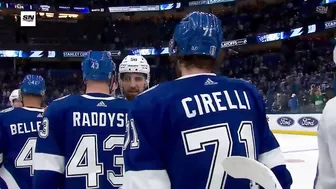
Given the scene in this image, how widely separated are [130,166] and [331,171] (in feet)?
1.79

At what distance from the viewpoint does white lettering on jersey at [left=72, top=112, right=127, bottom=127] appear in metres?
1.97

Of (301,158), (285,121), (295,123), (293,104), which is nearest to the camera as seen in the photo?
(301,158)

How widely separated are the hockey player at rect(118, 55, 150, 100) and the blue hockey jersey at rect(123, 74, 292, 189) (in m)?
1.30

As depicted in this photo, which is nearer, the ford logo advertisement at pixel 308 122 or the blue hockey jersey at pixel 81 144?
the blue hockey jersey at pixel 81 144

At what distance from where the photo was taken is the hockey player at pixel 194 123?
136 cm

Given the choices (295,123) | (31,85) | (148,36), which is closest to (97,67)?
(31,85)

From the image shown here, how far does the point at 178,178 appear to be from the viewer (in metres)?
1.40

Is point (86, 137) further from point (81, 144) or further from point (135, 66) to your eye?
point (135, 66)

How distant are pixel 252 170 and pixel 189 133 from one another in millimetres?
274

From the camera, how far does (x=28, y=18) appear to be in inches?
1014

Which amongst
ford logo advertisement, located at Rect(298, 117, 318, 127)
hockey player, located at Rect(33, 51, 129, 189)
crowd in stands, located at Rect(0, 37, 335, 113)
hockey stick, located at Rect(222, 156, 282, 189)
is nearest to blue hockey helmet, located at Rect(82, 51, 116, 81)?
hockey player, located at Rect(33, 51, 129, 189)

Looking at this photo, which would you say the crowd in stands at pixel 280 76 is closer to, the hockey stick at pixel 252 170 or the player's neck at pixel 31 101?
the player's neck at pixel 31 101

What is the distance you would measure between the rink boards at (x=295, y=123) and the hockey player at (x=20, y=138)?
8506 mm

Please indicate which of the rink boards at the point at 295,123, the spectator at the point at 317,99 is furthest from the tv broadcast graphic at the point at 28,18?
the spectator at the point at 317,99
